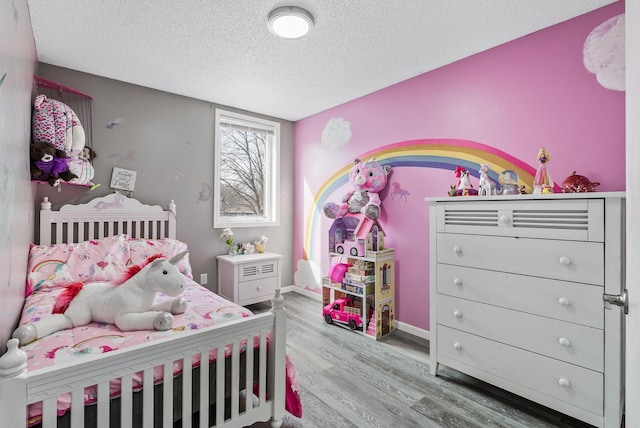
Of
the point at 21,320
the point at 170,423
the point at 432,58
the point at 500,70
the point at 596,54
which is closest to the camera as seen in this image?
the point at 170,423

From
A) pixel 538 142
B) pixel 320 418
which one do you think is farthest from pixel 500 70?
pixel 320 418

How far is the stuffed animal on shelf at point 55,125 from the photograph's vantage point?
6.86 ft

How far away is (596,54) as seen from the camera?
187 cm

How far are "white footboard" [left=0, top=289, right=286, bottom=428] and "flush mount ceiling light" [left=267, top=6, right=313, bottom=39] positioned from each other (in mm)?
1662

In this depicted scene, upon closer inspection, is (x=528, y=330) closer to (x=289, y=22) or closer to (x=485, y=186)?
(x=485, y=186)

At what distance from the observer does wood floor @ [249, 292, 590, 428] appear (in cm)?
167

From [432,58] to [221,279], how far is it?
2989 millimetres

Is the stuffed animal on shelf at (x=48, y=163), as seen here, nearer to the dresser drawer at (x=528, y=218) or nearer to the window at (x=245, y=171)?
the window at (x=245, y=171)

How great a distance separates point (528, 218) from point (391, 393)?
132 cm

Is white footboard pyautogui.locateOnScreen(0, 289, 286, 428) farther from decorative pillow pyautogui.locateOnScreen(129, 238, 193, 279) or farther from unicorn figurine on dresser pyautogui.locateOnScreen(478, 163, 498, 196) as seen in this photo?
unicorn figurine on dresser pyautogui.locateOnScreen(478, 163, 498, 196)

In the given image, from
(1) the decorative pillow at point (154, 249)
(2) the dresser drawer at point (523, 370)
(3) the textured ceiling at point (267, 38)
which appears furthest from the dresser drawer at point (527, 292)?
(1) the decorative pillow at point (154, 249)

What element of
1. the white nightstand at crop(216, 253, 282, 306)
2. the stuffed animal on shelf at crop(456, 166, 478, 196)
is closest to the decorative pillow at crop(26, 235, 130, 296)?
the white nightstand at crop(216, 253, 282, 306)

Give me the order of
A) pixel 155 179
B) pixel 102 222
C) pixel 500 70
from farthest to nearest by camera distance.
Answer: pixel 155 179, pixel 102 222, pixel 500 70

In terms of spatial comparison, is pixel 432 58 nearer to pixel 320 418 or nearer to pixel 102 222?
pixel 320 418
